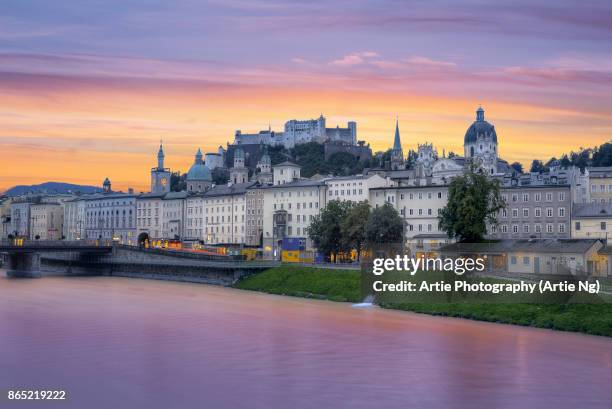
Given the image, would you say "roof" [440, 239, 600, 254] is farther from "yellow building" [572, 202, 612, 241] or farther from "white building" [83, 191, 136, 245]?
"white building" [83, 191, 136, 245]

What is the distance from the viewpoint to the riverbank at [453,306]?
41.0 m

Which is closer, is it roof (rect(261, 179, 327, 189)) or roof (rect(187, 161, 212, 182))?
roof (rect(261, 179, 327, 189))

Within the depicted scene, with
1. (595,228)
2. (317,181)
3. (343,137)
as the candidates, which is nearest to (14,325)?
(595,228)

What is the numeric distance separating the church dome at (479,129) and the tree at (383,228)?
58661 mm

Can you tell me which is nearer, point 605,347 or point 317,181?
point 605,347

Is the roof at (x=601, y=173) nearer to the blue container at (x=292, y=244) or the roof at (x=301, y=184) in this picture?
the roof at (x=301, y=184)

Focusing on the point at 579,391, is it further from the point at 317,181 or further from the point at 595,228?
the point at 317,181

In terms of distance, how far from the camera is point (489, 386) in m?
29.3

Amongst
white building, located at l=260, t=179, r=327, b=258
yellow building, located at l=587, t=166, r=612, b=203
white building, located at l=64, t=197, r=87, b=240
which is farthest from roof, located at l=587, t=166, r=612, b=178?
white building, located at l=64, t=197, r=87, b=240

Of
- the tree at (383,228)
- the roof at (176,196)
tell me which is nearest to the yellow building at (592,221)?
the tree at (383,228)

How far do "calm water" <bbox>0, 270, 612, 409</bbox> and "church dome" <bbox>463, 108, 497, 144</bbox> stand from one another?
256ft

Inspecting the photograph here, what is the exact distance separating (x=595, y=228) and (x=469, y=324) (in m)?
30.6

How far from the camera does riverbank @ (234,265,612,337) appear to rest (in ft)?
134

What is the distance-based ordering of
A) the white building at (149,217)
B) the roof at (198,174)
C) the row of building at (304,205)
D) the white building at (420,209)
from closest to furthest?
the row of building at (304,205) → the white building at (420,209) → the white building at (149,217) → the roof at (198,174)
